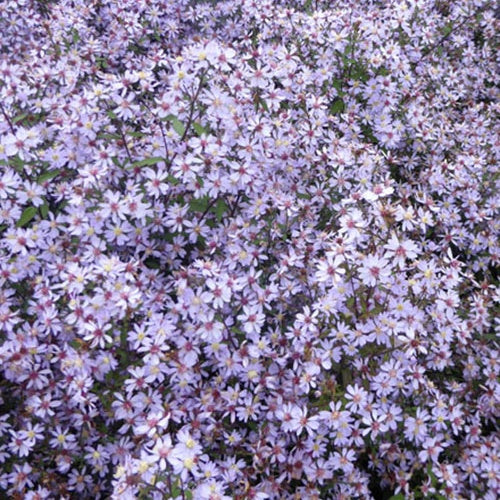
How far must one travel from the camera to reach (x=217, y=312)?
113 inches

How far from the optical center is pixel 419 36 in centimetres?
511

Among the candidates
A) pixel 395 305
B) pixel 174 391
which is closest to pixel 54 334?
pixel 174 391

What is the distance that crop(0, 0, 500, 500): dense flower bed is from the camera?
271 cm

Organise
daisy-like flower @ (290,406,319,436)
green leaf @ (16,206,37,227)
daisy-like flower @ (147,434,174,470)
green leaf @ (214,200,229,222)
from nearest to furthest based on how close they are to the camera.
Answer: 1. daisy-like flower @ (147,434,174,470)
2. daisy-like flower @ (290,406,319,436)
3. green leaf @ (16,206,37,227)
4. green leaf @ (214,200,229,222)

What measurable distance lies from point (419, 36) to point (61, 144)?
3.48 m

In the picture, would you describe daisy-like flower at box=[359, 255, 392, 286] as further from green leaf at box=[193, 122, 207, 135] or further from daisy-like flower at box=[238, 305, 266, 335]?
green leaf at box=[193, 122, 207, 135]

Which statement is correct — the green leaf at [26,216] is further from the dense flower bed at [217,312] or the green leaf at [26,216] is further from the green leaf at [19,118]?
the green leaf at [19,118]

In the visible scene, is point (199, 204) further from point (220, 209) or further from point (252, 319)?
point (252, 319)

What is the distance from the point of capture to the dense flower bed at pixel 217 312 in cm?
271

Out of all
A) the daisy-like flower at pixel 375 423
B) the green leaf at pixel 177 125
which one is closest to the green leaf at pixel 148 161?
the green leaf at pixel 177 125

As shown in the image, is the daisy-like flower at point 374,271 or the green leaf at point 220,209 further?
the green leaf at point 220,209

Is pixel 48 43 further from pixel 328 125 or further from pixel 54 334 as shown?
pixel 54 334

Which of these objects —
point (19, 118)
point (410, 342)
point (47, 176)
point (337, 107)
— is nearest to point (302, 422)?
point (410, 342)

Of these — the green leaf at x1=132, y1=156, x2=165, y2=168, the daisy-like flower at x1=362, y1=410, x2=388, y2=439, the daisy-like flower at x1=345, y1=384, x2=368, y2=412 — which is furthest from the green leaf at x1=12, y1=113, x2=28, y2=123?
the daisy-like flower at x1=362, y1=410, x2=388, y2=439
